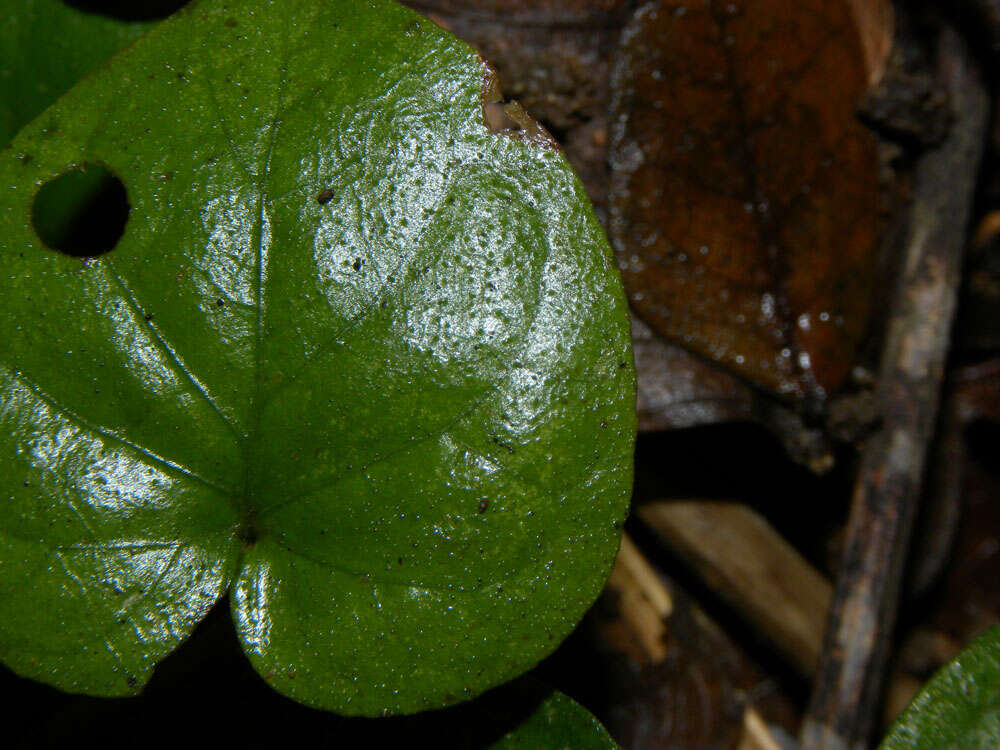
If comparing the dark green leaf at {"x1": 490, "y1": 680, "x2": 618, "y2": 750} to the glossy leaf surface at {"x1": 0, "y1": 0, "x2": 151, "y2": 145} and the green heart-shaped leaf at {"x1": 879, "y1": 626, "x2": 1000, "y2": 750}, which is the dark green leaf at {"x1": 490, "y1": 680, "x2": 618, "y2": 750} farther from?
the glossy leaf surface at {"x1": 0, "y1": 0, "x2": 151, "y2": 145}

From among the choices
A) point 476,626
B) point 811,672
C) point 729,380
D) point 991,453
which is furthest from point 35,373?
point 991,453

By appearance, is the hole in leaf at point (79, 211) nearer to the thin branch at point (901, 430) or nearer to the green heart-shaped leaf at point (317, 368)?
the green heart-shaped leaf at point (317, 368)

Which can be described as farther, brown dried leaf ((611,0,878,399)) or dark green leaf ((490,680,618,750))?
brown dried leaf ((611,0,878,399))

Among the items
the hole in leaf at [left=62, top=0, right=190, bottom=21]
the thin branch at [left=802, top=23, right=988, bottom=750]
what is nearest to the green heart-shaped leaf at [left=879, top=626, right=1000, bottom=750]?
the thin branch at [left=802, top=23, right=988, bottom=750]

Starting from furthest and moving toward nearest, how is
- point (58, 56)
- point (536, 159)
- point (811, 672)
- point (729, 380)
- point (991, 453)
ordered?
point (991, 453), point (811, 672), point (729, 380), point (58, 56), point (536, 159)

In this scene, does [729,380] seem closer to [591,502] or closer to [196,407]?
[591,502]


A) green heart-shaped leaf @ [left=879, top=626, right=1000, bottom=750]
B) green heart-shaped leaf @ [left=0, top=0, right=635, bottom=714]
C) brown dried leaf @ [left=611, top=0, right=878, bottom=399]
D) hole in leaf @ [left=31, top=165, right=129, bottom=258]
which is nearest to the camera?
green heart-shaped leaf @ [left=0, top=0, right=635, bottom=714]

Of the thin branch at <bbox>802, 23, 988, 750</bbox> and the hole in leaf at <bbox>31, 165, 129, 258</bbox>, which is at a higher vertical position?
the hole in leaf at <bbox>31, 165, 129, 258</bbox>
